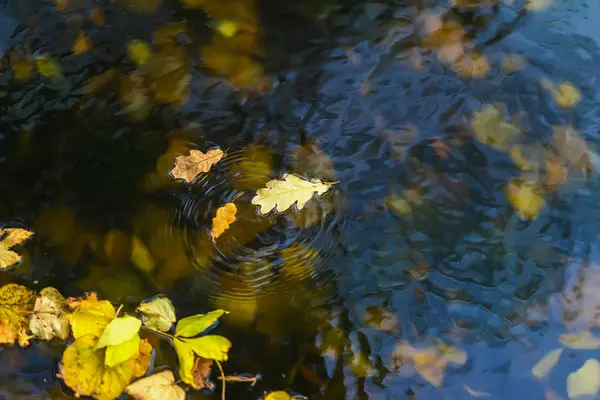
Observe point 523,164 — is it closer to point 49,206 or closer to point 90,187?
point 90,187

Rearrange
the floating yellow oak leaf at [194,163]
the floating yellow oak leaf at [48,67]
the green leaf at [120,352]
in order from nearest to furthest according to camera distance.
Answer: the green leaf at [120,352], the floating yellow oak leaf at [194,163], the floating yellow oak leaf at [48,67]

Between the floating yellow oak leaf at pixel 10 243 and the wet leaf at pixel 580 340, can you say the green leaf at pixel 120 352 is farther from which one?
the wet leaf at pixel 580 340

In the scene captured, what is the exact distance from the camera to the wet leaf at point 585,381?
5.03 feet

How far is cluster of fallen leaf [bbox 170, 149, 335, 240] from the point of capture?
1777 mm

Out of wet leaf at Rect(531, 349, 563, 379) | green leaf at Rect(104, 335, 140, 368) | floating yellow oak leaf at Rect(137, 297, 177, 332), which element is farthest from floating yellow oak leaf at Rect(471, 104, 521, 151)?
green leaf at Rect(104, 335, 140, 368)

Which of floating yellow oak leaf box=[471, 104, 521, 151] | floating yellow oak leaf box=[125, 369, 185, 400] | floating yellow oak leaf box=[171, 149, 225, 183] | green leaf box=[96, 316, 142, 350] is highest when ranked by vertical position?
floating yellow oak leaf box=[471, 104, 521, 151]

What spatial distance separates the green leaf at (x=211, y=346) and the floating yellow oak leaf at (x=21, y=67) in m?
1.20

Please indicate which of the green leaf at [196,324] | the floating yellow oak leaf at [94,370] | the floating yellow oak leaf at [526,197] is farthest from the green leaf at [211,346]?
the floating yellow oak leaf at [526,197]

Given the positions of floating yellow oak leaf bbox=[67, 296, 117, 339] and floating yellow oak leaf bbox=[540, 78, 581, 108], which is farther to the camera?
floating yellow oak leaf bbox=[540, 78, 581, 108]

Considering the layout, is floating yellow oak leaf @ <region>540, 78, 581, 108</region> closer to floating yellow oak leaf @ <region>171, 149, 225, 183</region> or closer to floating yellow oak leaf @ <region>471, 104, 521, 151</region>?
floating yellow oak leaf @ <region>471, 104, 521, 151</region>

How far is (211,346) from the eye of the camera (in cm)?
160

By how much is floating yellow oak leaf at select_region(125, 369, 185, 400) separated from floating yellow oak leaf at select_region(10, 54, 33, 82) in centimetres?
123

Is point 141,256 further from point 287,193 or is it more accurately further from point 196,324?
point 287,193

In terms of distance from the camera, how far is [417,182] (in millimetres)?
1824
